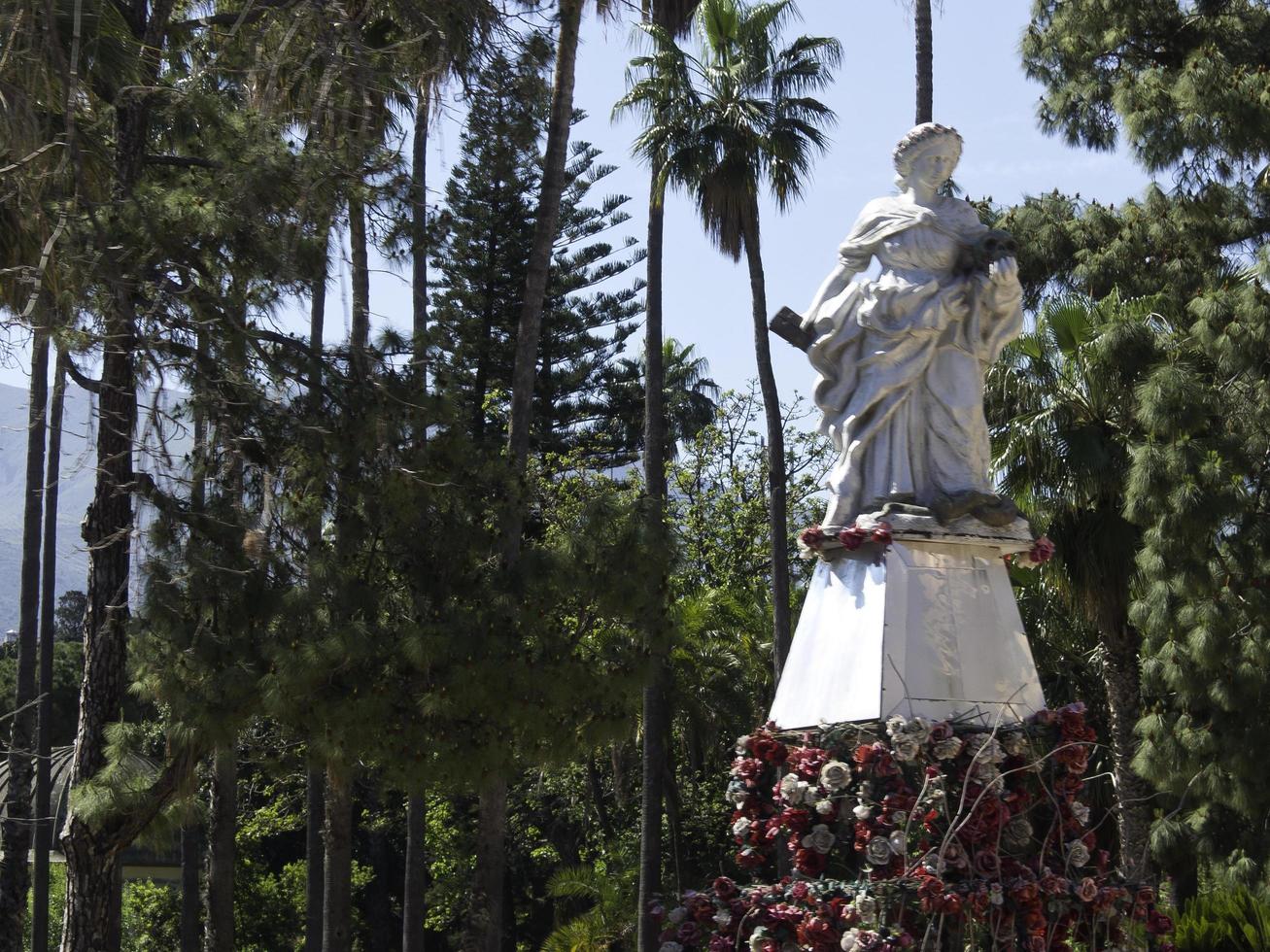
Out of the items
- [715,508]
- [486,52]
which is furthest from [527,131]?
[715,508]

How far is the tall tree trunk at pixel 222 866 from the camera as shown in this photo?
1719cm

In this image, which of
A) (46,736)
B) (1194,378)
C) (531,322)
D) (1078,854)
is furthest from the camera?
(46,736)

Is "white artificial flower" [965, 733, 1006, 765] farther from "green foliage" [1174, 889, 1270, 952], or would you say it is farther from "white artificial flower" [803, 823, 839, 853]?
"green foliage" [1174, 889, 1270, 952]

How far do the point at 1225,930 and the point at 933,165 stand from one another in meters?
5.07

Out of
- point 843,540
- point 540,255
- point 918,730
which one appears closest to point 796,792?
point 918,730

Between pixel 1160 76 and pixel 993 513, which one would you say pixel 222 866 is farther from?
pixel 1160 76

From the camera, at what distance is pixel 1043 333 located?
61.6 ft

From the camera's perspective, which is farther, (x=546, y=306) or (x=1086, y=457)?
(x=546, y=306)

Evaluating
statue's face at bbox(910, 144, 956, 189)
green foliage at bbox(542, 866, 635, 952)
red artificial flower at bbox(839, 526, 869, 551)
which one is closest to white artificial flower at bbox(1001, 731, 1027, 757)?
red artificial flower at bbox(839, 526, 869, 551)

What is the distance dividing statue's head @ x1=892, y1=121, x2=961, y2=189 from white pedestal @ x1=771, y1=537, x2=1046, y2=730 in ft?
6.72

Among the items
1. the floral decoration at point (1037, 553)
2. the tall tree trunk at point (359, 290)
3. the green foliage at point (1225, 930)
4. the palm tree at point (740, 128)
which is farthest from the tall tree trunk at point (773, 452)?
the floral decoration at point (1037, 553)

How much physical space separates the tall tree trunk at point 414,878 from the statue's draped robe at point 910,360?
1032 cm

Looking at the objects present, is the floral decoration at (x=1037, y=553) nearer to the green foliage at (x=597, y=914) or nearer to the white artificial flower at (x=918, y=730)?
the white artificial flower at (x=918, y=730)

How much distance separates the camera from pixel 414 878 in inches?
723
